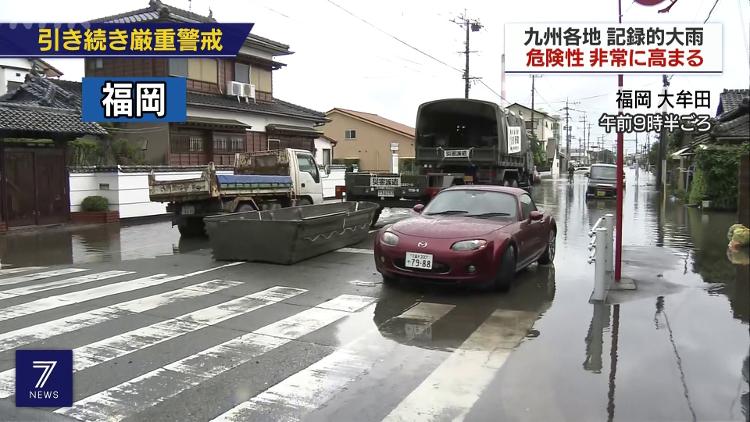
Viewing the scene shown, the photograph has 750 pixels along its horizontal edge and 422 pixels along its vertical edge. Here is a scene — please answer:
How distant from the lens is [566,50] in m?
7.14

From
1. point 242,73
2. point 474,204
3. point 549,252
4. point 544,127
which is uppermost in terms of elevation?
point 544,127

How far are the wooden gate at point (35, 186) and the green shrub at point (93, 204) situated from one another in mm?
725

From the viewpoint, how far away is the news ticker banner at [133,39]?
595 centimetres

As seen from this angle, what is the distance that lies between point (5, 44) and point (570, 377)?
6.02 meters

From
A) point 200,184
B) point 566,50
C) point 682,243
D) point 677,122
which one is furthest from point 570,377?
point 200,184

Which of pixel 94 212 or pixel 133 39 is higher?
pixel 133 39

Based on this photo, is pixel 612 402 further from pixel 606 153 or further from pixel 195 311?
pixel 606 153

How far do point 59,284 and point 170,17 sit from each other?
56.2 ft

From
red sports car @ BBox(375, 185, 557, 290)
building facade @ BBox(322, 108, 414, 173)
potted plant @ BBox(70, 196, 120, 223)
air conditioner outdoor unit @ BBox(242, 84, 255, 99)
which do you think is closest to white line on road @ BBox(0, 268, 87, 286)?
red sports car @ BBox(375, 185, 557, 290)

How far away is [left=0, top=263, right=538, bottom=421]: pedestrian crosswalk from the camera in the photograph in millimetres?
4266

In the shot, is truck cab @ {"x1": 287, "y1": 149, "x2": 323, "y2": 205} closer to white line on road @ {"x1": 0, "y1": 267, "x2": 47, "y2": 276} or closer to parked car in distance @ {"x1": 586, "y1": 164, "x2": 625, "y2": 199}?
white line on road @ {"x1": 0, "y1": 267, "x2": 47, "y2": 276}

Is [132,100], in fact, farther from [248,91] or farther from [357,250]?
[248,91]

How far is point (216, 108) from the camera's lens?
24.4 metres

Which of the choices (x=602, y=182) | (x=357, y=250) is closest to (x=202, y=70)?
(x=357, y=250)
